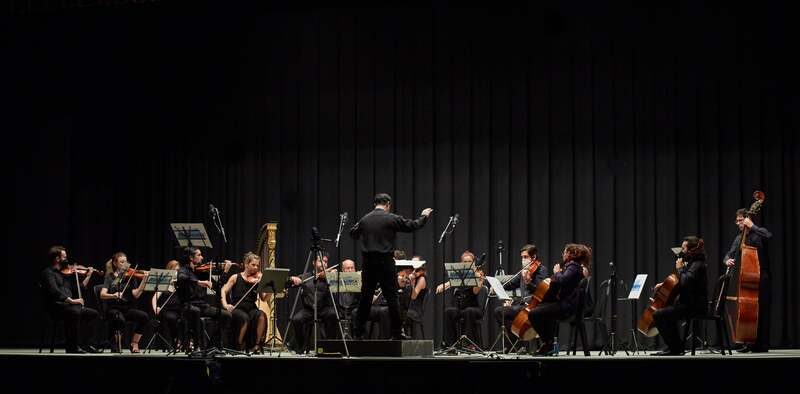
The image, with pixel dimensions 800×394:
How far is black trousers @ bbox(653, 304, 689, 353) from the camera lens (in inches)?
392

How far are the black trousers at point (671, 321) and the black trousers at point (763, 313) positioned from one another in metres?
1.46

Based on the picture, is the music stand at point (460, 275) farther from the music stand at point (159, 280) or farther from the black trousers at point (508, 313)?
the music stand at point (159, 280)

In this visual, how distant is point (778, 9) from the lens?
43.8 ft

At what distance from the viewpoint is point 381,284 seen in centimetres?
978

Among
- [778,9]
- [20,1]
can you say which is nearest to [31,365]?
[20,1]

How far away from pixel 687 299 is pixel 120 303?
6.99 meters

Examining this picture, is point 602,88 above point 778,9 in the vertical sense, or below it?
below

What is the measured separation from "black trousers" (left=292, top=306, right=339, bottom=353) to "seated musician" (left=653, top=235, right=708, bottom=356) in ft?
13.9

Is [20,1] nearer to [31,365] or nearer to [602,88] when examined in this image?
[31,365]

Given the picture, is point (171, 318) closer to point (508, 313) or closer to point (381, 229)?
point (381, 229)

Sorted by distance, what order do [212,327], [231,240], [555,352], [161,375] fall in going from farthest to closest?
[231,240], [212,327], [555,352], [161,375]

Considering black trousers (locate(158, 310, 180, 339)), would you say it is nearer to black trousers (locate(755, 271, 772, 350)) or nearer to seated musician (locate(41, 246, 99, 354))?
seated musician (locate(41, 246, 99, 354))

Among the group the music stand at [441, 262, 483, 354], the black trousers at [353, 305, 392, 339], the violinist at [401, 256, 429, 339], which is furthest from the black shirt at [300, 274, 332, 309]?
the music stand at [441, 262, 483, 354]

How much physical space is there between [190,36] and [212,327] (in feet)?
17.1
